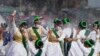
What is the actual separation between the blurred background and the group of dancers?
4.69m

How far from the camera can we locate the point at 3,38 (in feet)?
45.4

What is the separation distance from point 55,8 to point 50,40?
21.5 ft

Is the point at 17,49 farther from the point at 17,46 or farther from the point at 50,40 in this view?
the point at 50,40

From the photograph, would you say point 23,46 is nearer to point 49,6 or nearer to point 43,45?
point 43,45

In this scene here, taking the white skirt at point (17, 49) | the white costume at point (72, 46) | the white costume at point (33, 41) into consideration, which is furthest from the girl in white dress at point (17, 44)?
the white costume at point (72, 46)

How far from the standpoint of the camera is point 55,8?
19.0 meters

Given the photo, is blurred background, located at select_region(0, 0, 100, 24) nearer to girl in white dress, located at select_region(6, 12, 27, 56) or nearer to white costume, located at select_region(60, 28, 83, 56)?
white costume, located at select_region(60, 28, 83, 56)

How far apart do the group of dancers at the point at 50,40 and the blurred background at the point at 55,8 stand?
15.4ft

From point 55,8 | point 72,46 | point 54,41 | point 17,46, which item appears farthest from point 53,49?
point 55,8

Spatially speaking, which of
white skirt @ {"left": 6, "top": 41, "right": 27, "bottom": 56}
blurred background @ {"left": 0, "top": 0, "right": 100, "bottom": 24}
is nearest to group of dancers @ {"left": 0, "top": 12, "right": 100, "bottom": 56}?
white skirt @ {"left": 6, "top": 41, "right": 27, "bottom": 56}

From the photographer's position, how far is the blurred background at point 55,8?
1825 cm

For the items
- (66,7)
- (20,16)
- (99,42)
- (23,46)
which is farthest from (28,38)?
(66,7)

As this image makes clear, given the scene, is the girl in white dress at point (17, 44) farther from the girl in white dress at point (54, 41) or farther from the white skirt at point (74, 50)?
the white skirt at point (74, 50)

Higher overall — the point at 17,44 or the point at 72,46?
the point at 17,44
